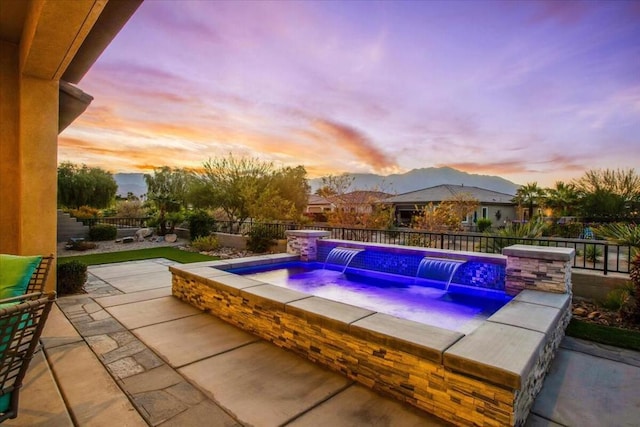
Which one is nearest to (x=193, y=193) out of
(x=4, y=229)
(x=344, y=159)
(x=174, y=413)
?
(x=344, y=159)

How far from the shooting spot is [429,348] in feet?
7.54

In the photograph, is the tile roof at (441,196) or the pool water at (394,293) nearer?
the pool water at (394,293)

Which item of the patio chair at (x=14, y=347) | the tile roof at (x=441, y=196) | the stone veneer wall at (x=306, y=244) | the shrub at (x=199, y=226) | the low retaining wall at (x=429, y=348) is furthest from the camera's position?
the tile roof at (x=441, y=196)

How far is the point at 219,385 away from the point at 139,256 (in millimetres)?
8671

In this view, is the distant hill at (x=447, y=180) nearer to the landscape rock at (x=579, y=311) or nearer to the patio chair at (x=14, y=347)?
the landscape rock at (x=579, y=311)

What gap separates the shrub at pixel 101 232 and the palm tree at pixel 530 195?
98.2ft

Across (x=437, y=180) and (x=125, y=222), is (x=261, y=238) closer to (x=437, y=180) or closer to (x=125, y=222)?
(x=125, y=222)

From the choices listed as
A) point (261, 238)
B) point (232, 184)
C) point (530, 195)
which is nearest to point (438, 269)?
point (261, 238)

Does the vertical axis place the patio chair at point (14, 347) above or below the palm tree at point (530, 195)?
below

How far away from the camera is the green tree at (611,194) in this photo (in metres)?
23.1

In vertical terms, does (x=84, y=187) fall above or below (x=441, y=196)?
below

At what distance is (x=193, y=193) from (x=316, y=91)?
30.2 feet

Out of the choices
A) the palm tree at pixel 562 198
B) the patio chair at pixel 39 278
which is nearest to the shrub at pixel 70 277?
the patio chair at pixel 39 278

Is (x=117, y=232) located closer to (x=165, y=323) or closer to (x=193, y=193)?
(x=193, y=193)
